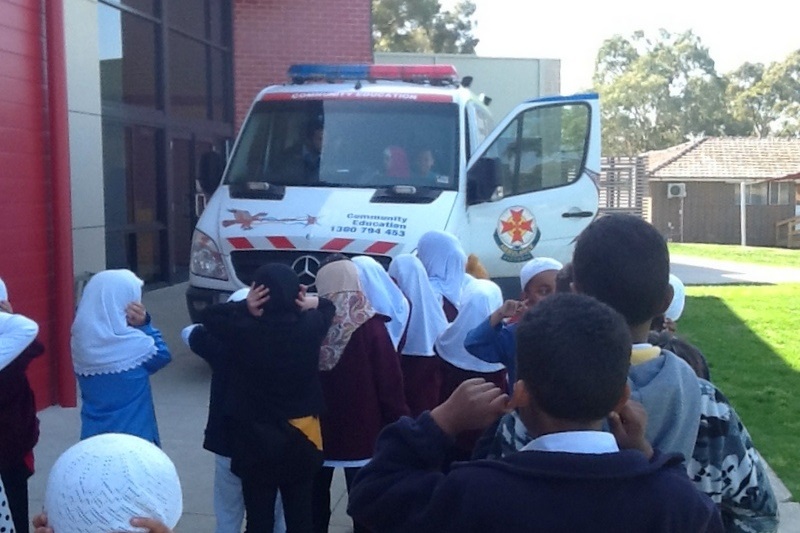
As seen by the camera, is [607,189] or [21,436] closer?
[21,436]

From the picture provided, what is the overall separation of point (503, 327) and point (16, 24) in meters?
4.64

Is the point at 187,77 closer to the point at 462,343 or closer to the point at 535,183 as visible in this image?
the point at 535,183

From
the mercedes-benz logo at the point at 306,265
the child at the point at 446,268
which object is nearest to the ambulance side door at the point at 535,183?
the mercedes-benz logo at the point at 306,265

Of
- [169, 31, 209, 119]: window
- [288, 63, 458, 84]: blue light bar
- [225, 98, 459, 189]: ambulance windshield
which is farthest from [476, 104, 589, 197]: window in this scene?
[169, 31, 209, 119]: window

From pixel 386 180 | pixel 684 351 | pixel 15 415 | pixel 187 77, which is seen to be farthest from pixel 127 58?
pixel 684 351

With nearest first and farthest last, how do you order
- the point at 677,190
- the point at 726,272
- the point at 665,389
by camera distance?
the point at 665,389 → the point at 726,272 → the point at 677,190

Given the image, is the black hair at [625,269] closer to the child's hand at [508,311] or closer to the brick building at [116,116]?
the child's hand at [508,311]

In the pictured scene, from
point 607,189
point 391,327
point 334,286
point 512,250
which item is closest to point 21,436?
point 334,286

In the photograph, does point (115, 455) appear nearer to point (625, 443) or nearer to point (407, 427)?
point (407, 427)

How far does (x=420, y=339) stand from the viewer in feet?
16.2

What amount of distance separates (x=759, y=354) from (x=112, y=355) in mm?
8143

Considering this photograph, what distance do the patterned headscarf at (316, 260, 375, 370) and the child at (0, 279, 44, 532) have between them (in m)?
1.18

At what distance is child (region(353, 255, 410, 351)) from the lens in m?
4.68

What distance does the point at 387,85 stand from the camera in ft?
28.9
